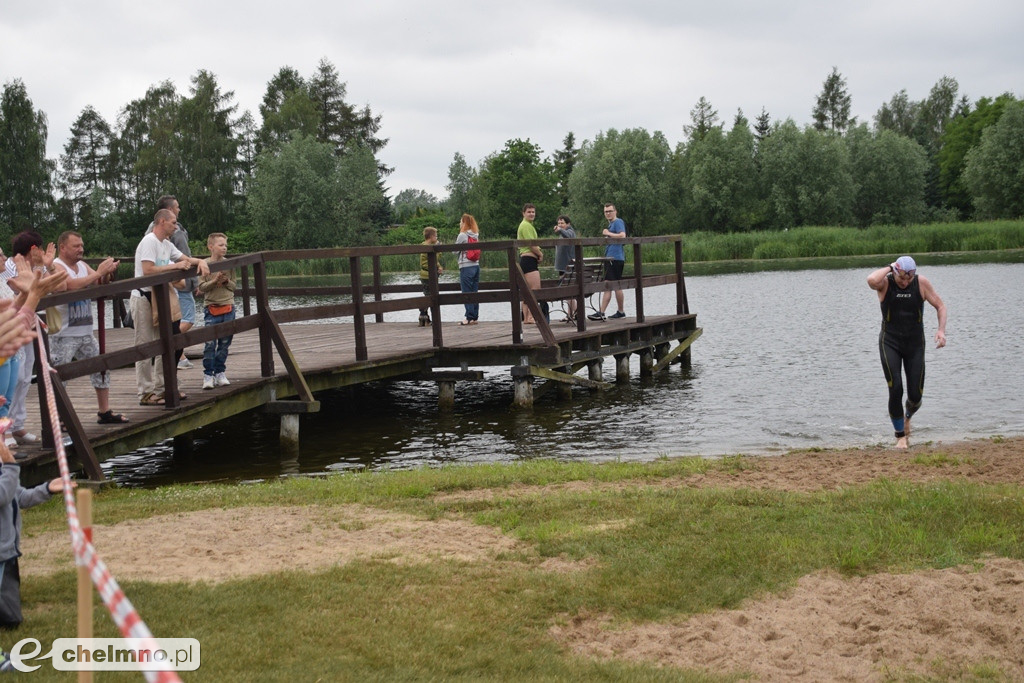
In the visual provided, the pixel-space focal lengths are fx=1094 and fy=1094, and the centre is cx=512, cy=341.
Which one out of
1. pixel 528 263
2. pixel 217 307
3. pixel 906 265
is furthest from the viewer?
pixel 528 263

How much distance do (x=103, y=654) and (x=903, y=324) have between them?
916 cm

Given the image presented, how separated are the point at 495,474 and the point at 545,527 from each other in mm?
2433

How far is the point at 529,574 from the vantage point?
6.41 metres

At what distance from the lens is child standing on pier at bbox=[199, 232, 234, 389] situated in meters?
12.0

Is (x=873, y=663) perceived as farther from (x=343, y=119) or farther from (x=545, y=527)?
(x=343, y=119)

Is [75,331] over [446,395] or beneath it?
over

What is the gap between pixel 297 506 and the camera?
848 cm

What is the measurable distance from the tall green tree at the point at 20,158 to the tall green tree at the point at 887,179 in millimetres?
57564

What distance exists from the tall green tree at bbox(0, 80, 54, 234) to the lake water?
57387 mm

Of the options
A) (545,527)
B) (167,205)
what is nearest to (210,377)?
(167,205)

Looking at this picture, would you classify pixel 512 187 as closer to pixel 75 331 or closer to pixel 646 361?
pixel 646 361

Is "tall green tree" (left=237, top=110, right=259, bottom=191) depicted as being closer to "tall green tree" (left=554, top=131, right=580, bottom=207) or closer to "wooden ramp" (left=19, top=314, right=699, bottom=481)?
"tall green tree" (left=554, top=131, right=580, bottom=207)

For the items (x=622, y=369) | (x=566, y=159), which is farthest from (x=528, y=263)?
(x=566, y=159)

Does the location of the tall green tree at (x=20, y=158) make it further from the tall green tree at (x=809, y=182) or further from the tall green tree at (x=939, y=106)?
the tall green tree at (x=939, y=106)
